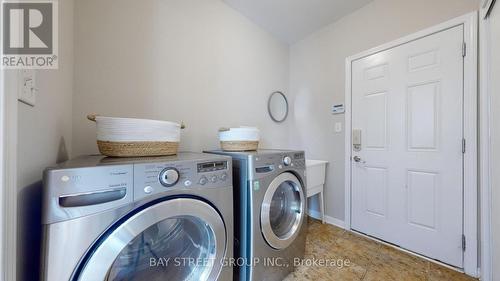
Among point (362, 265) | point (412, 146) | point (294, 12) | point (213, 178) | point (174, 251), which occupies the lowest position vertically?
point (362, 265)

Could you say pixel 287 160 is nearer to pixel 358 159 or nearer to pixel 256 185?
pixel 256 185

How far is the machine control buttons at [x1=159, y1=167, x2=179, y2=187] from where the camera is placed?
2.54 ft

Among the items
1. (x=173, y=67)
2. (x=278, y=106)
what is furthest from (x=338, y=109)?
(x=173, y=67)

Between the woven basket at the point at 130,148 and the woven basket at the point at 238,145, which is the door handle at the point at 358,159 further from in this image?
the woven basket at the point at 130,148

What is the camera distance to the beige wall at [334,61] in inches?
65.1

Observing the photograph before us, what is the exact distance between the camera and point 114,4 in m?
1.33

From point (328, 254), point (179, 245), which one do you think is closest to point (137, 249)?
point (179, 245)

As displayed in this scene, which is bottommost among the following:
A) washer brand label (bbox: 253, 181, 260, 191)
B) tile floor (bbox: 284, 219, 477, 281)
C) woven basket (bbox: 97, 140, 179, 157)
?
tile floor (bbox: 284, 219, 477, 281)

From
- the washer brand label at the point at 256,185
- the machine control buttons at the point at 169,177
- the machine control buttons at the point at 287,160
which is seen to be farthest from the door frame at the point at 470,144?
the machine control buttons at the point at 169,177

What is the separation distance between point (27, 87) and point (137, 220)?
546 millimetres

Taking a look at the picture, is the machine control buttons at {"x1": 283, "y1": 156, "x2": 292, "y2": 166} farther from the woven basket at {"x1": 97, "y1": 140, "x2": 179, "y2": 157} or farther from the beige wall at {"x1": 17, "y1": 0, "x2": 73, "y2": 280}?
the beige wall at {"x1": 17, "y1": 0, "x2": 73, "y2": 280}

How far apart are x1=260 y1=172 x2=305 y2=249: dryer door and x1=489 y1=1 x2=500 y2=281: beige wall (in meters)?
1.13

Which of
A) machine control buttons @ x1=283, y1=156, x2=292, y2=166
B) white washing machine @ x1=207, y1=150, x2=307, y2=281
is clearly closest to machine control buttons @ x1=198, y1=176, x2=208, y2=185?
white washing machine @ x1=207, y1=150, x2=307, y2=281

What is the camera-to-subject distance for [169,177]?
0.79 meters
